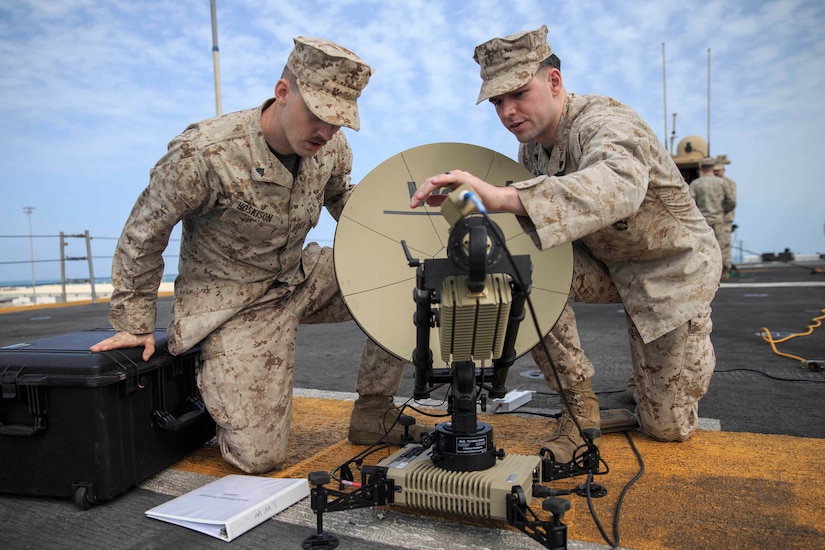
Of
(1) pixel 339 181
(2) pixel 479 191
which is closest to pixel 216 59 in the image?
(1) pixel 339 181

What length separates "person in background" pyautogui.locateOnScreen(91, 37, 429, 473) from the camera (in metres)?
2.62

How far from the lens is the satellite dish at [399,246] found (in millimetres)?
2625

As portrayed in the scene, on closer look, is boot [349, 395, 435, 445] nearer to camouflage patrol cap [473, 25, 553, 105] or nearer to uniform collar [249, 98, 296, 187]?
uniform collar [249, 98, 296, 187]

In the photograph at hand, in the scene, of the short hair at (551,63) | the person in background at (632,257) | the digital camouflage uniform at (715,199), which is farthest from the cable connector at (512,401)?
the digital camouflage uniform at (715,199)

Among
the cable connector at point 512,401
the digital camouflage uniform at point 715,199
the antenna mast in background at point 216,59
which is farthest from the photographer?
the digital camouflage uniform at point 715,199

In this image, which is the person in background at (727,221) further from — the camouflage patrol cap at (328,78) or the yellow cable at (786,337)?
the camouflage patrol cap at (328,78)

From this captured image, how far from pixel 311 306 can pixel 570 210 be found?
5.23 feet

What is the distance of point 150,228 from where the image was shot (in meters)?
2.67

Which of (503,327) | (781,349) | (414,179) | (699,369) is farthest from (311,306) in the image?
(781,349)

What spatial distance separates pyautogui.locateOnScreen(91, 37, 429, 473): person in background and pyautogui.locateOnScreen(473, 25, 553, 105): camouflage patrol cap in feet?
1.75

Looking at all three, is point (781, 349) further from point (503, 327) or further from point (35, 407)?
point (35, 407)

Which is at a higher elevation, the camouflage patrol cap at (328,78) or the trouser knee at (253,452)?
the camouflage patrol cap at (328,78)

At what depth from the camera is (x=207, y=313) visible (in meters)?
2.84

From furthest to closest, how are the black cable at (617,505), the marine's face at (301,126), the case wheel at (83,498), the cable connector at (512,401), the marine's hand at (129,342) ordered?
the cable connector at (512,401) < the marine's face at (301,126) < the marine's hand at (129,342) < the case wheel at (83,498) < the black cable at (617,505)
